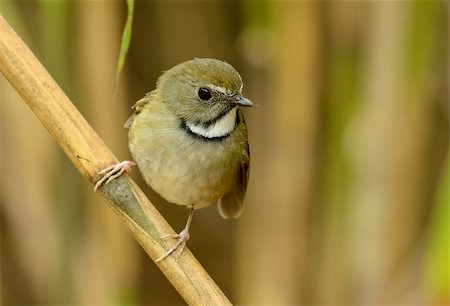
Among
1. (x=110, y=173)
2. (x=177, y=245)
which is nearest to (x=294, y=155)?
(x=177, y=245)

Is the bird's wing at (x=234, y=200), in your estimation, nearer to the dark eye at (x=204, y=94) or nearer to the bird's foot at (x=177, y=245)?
the dark eye at (x=204, y=94)

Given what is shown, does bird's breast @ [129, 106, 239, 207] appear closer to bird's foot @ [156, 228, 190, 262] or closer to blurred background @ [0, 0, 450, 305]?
bird's foot @ [156, 228, 190, 262]

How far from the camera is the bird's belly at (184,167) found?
8.47ft

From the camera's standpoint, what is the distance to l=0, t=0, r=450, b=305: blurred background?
3480 millimetres

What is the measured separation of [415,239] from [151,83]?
1.64m

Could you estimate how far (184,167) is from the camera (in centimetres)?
260

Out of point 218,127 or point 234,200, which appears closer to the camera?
point 218,127

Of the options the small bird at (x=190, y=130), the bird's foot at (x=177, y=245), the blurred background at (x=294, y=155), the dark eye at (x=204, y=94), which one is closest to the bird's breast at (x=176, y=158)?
the small bird at (x=190, y=130)

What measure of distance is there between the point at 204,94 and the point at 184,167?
246 millimetres

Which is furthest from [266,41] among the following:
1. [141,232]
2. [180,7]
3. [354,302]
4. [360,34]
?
[141,232]

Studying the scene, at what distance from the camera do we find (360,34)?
3.59m

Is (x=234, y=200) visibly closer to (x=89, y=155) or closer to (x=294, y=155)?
(x=294, y=155)

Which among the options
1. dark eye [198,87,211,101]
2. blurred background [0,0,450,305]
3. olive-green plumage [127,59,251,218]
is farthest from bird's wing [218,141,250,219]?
blurred background [0,0,450,305]

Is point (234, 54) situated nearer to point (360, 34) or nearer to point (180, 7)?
point (180, 7)
